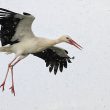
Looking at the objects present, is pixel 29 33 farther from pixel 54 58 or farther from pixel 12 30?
pixel 54 58

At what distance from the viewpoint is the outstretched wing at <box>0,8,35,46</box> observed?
14.9 meters

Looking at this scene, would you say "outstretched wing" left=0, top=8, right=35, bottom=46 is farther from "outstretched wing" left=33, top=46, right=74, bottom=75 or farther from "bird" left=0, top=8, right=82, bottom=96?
"outstretched wing" left=33, top=46, right=74, bottom=75

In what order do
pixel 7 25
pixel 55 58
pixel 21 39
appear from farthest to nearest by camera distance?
pixel 55 58 → pixel 21 39 → pixel 7 25

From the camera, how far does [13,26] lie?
15398 mm

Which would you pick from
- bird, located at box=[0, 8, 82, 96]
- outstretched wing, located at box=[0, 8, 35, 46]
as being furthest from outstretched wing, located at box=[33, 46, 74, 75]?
outstretched wing, located at box=[0, 8, 35, 46]

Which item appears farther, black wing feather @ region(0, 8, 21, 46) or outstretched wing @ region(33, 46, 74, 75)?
outstretched wing @ region(33, 46, 74, 75)

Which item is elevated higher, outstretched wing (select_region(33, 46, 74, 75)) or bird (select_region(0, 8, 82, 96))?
bird (select_region(0, 8, 82, 96))

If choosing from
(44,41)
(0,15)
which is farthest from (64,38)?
(0,15)

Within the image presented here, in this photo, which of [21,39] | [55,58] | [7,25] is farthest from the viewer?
[55,58]

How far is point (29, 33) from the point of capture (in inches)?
610

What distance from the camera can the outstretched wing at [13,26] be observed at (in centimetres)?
1491

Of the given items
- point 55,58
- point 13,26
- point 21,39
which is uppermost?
point 13,26

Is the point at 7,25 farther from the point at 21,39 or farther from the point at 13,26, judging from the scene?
the point at 21,39

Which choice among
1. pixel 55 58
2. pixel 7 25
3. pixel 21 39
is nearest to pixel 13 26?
pixel 7 25
